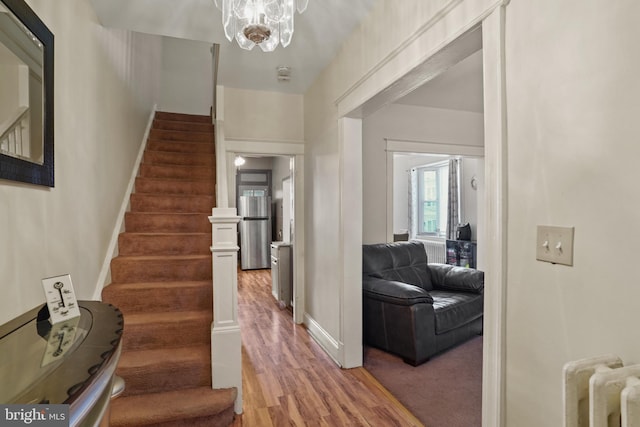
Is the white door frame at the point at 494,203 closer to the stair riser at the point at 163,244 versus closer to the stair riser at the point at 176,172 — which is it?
the stair riser at the point at 163,244

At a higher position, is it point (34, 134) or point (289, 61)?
point (289, 61)

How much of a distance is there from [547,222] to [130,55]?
12.8 feet

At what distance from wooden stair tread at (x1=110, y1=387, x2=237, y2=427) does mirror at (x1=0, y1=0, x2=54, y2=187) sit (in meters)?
1.34

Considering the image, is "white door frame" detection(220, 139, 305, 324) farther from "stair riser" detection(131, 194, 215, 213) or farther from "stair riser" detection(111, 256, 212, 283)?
"stair riser" detection(111, 256, 212, 283)

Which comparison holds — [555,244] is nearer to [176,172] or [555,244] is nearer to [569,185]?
[569,185]

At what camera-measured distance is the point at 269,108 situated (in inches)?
153

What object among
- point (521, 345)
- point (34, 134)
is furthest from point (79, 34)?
point (521, 345)

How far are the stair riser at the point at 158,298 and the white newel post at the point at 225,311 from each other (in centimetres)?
48

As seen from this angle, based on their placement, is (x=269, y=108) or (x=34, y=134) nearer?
(x=34, y=134)

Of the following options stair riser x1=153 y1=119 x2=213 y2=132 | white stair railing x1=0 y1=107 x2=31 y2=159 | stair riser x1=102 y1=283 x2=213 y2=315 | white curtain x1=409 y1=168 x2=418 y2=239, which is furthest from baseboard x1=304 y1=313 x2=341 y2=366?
white curtain x1=409 y1=168 x2=418 y2=239

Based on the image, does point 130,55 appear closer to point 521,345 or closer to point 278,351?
point 278,351

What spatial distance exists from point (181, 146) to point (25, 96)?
2922mm

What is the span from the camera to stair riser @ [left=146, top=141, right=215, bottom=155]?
13.5 feet

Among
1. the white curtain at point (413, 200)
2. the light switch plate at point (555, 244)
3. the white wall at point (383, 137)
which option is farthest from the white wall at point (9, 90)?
the white curtain at point (413, 200)
